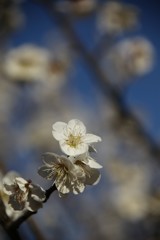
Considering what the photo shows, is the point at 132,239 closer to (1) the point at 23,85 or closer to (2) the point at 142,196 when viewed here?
(2) the point at 142,196

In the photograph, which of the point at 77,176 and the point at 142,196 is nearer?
the point at 77,176

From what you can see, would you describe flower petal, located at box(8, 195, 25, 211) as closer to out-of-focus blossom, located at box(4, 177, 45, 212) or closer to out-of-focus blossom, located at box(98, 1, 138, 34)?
out-of-focus blossom, located at box(4, 177, 45, 212)

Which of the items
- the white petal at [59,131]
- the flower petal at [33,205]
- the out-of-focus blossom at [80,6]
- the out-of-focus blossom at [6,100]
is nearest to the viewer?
the flower petal at [33,205]

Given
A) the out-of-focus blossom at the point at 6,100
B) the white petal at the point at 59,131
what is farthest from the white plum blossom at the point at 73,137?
the out-of-focus blossom at the point at 6,100

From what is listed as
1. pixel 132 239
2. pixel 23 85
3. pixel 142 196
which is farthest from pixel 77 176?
pixel 142 196

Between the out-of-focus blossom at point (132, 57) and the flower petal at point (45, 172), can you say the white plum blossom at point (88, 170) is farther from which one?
the out-of-focus blossom at point (132, 57)

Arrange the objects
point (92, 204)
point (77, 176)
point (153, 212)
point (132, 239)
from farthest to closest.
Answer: point (92, 204) → point (132, 239) → point (153, 212) → point (77, 176)

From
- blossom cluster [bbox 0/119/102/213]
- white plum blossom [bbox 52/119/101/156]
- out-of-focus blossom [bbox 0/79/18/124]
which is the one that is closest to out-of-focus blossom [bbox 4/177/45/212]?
blossom cluster [bbox 0/119/102/213]

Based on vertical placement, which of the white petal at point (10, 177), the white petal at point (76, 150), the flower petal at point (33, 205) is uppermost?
the white petal at point (10, 177)
